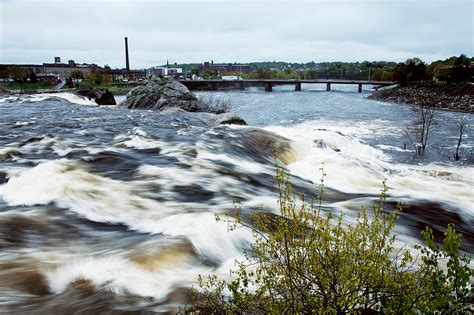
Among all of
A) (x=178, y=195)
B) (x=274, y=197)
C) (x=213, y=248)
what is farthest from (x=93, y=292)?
(x=274, y=197)

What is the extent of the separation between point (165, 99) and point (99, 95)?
16.5 m

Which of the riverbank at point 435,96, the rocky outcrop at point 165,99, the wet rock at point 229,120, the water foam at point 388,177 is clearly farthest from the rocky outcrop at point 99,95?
the riverbank at point 435,96

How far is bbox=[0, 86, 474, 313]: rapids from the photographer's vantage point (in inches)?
214

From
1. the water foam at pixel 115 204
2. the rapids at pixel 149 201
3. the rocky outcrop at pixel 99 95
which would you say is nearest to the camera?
the rapids at pixel 149 201

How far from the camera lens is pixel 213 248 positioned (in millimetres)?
6613

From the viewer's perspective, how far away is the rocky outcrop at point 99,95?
155 ft

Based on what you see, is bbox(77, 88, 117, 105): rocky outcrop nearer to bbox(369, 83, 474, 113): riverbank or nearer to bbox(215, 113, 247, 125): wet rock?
bbox(215, 113, 247, 125): wet rock

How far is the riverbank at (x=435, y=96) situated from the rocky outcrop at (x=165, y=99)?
32373 millimetres

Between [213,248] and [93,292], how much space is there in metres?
2.09

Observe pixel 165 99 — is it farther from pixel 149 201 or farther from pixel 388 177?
pixel 149 201

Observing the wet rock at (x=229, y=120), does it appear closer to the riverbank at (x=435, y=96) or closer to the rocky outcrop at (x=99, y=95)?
the rocky outcrop at (x=99, y=95)

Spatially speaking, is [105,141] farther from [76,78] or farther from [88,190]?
[76,78]

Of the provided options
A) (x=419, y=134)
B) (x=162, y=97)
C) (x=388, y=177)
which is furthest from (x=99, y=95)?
(x=388, y=177)

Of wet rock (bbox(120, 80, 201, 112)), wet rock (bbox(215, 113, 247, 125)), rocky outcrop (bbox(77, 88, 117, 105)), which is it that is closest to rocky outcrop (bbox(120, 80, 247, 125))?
wet rock (bbox(120, 80, 201, 112))
